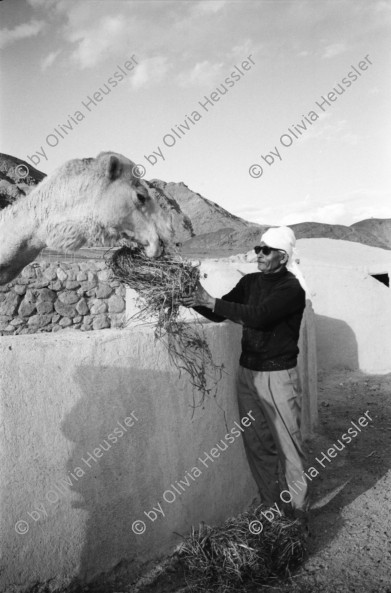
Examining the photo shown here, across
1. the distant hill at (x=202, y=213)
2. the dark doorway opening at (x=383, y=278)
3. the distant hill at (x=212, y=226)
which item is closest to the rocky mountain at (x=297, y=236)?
the distant hill at (x=212, y=226)

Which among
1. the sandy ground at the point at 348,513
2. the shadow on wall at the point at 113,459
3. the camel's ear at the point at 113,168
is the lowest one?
the sandy ground at the point at 348,513

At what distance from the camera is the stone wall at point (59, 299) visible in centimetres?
941

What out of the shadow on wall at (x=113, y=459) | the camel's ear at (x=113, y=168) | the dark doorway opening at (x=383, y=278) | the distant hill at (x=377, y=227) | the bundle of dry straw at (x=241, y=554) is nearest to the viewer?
the shadow on wall at (x=113, y=459)

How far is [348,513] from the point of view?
4121 mm

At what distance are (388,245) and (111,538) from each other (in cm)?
2774

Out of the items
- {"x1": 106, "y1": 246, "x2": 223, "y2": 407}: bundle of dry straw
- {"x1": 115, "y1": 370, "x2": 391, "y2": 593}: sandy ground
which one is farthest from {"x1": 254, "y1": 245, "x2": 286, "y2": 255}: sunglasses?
{"x1": 115, "y1": 370, "x2": 391, "y2": 593}: sandy ground

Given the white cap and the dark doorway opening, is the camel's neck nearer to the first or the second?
the white cap

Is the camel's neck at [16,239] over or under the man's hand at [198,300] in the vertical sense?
over

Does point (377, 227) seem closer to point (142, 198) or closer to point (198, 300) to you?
point (142, 198)

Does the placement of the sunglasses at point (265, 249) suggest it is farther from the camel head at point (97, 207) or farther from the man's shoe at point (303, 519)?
the man's shoe at point (303, 519)

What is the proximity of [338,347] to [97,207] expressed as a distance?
6463 millimetres

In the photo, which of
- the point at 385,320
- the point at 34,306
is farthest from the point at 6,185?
the point at 385,320

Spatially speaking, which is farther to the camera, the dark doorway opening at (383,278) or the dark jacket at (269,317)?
the dark doorway opening at (383,278)

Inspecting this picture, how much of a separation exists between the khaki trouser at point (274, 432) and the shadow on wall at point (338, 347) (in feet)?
18.2
